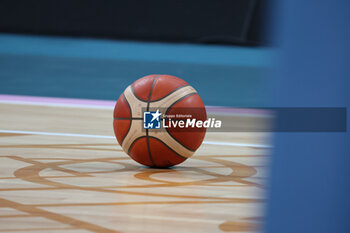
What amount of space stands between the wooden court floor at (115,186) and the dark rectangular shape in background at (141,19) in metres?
8.15

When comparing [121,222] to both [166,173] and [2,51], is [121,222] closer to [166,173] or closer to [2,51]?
[166,173]

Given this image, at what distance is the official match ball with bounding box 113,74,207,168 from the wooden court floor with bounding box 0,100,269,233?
0.42 ft

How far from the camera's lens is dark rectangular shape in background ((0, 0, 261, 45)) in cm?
1281

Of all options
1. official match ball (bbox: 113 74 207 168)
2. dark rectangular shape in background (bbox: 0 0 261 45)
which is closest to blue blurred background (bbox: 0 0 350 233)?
dark rectangular shape in background (bbox: 0 0 261 45)

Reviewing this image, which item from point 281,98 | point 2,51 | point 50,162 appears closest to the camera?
point 281,98

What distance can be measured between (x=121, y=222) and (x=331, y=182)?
4.57ft

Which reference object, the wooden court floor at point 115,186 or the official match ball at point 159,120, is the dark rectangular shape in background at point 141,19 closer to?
the wooden court floor at point 115,186

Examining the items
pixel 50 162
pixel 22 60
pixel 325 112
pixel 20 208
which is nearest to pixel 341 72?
pixel 325 112

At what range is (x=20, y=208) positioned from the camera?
2.52m

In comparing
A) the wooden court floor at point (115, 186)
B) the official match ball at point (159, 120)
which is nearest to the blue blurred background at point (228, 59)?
the wooden court floor at point (115, 186)

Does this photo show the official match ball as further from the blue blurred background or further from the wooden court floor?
the blue blurred background

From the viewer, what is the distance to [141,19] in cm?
1294

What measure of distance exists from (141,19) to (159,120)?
9911 millimetres

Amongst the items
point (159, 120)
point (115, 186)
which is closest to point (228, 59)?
point (159, 120)
